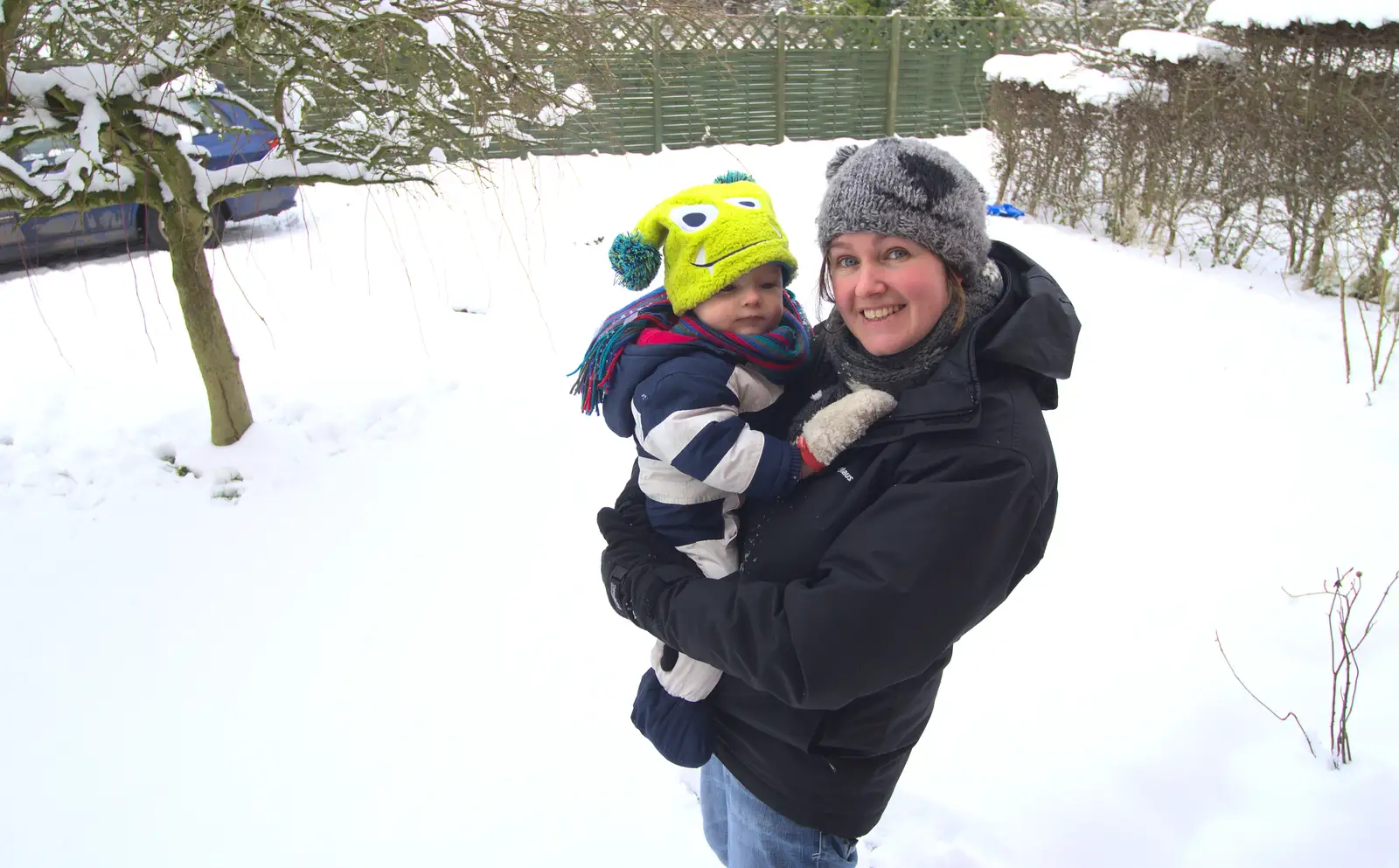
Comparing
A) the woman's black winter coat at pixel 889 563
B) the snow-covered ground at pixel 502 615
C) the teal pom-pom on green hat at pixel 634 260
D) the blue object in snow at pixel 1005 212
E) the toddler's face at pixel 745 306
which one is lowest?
the snow-covered ground at pixel 502 615

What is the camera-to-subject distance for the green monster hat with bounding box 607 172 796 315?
1555mm

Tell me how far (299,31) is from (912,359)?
2302 mm

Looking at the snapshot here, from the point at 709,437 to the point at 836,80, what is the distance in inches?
432

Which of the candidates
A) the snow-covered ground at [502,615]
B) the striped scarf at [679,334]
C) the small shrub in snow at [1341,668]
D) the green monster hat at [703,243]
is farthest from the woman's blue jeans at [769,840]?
the small shrub in snow at [1341,668]

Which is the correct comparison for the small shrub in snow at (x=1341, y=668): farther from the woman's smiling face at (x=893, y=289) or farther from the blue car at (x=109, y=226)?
the blue car at (x=109, y=226)

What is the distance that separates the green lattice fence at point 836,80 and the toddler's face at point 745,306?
802 cm

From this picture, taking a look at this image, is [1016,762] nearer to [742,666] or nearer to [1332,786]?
[1332,786]

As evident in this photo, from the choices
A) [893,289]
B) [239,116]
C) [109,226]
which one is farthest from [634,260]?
[109,226]

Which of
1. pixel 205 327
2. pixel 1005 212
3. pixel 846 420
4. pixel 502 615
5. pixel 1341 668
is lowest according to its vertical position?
pixel 502 615

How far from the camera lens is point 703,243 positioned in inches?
61.9

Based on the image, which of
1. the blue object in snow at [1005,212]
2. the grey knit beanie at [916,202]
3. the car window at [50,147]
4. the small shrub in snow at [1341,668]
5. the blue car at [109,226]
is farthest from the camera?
the blue object in snow at [1005,212]

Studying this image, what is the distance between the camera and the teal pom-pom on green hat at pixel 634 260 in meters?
1.64

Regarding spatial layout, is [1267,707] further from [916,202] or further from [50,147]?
[50,147]

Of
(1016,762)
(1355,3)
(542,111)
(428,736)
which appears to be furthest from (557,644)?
(1355,3)
